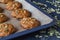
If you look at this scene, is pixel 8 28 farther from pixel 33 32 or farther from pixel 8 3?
pixel 8 3

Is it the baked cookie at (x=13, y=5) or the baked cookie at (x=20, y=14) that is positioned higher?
the baked cookie at (x=13, y=5)

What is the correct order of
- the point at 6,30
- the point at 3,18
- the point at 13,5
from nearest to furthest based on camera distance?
the point at 6,30, the point at 3,18, the point at 13,5

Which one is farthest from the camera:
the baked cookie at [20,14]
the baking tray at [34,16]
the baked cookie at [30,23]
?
the baked cookie at [20,14]

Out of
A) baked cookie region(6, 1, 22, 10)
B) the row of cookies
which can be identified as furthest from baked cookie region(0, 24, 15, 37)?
baked cookie region(6, 1, 22, 10)

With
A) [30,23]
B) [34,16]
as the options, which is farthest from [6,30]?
[34,16]

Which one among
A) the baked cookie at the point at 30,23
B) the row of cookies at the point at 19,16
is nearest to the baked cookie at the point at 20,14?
the row of cookies at the point at 19,16

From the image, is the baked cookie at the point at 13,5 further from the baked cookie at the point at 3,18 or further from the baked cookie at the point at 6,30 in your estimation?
the baked cookie at the point at 6,30

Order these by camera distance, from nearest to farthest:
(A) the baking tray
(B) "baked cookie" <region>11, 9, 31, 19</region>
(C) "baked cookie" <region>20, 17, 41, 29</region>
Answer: (A) the baking tray → (C) "baked cookie" <region>20, 17, 41, 29</region> → (B) "baked cookie" <region>11, 9, 31, 19</region>

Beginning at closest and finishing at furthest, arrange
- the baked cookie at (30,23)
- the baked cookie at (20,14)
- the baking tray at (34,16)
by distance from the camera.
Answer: the baking tray at (34,16) → the baked cookie at (30,23) → the baked cookie at (20,14)

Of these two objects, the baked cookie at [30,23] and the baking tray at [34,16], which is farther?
the baked cookie at [30,23]

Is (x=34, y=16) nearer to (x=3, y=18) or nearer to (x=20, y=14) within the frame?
(x=20, y=14)

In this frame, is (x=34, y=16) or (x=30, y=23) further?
(x=34, y=16)

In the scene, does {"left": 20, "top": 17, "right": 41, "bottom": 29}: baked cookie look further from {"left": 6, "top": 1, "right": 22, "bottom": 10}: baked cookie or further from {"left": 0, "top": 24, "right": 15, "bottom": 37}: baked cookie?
{"left": 6, "top": 1, "right": 22, "bottom": 10}: baked cookie
